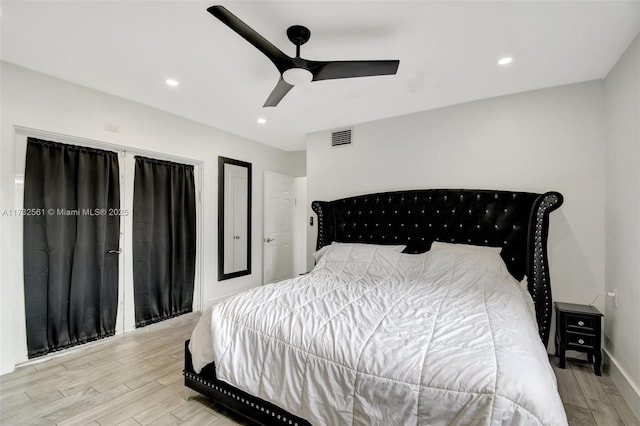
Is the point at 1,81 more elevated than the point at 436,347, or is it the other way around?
the point at 1,81

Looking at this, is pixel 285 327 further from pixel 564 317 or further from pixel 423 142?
pixel 423 142

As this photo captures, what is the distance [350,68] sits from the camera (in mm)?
1848

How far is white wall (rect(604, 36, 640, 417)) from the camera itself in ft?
6.36

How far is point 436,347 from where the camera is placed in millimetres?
1304

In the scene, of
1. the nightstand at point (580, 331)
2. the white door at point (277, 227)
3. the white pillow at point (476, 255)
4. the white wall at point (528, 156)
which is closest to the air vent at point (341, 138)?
the white wall at point (528, 156)

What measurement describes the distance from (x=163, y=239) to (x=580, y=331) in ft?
14.0

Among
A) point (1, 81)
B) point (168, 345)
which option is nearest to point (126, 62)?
point (1, 81)

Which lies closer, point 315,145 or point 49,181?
point 49,181

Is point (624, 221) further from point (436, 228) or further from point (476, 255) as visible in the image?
point (436, 228)

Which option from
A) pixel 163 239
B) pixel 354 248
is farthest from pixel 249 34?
pixel 163 239

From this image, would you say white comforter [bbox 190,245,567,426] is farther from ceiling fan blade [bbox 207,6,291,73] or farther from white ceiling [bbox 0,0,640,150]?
white ceiling [bbox 0,0,640,150]

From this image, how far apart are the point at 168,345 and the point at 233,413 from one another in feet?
4.55

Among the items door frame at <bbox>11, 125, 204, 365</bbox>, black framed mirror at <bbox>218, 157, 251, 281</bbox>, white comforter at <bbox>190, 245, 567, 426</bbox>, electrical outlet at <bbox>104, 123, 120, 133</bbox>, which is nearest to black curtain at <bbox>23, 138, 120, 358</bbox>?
door frame at <bbox>11, 125, 204, 365</bbox>

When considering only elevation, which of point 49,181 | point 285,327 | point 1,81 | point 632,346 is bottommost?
point 632,346
